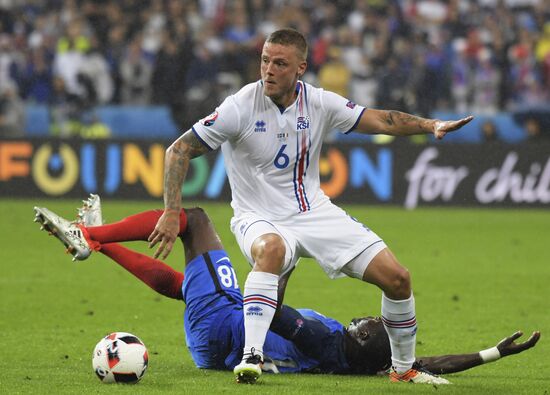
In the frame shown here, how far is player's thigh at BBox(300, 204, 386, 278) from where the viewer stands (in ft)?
20.4

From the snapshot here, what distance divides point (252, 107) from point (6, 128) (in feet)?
44.5

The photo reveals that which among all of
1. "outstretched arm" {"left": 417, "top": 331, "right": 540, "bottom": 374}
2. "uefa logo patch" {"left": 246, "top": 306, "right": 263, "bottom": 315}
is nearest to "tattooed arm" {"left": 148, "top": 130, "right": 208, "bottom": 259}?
"uefa logo patch" {"left": 246, "top": 306, "right": 263, "bottom": 315}

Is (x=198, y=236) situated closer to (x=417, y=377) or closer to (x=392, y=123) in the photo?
(x=392, y=123)

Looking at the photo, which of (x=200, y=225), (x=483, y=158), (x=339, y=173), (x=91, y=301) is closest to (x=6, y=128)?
(x=339, y=173)

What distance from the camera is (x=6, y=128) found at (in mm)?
19188

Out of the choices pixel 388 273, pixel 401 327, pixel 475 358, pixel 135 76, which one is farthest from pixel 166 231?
pixel 135 76

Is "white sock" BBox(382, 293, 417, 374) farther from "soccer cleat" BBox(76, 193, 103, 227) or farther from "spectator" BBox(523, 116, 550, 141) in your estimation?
"spectator" BBox(523, 116, 550, 141)

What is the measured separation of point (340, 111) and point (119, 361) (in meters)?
1.94

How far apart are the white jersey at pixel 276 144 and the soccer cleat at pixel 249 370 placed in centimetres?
90

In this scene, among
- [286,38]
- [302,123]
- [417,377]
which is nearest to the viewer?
[417,377]

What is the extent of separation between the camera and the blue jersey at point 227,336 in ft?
21.3

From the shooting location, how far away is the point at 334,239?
6297 mm

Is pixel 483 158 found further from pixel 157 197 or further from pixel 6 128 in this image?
pixel 6 128

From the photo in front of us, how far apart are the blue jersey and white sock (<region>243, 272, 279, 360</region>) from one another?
0.42 meters
